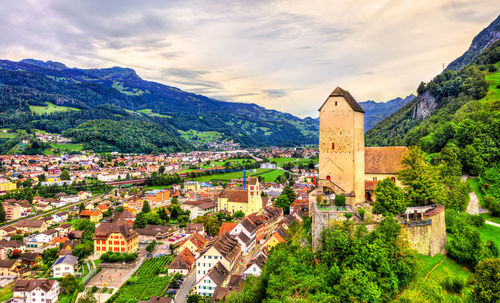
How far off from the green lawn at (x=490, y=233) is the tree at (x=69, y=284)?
1535 inches

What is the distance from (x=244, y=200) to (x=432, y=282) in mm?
43568

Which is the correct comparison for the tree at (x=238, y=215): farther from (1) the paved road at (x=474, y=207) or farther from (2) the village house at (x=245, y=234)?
(1) the paved road at (x=474, y=207)

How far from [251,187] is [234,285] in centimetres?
2756

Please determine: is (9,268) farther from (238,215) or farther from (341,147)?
(341,147)

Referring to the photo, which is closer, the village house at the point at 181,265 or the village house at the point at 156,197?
the village house at the point at 181,265

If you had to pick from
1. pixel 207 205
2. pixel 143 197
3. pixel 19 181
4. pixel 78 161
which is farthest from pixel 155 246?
pixel 78 161

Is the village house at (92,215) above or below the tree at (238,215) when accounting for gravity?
below

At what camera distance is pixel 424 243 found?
18047 millimetres

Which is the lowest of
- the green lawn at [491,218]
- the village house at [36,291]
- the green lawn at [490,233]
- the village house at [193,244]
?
the village house at [36,291]

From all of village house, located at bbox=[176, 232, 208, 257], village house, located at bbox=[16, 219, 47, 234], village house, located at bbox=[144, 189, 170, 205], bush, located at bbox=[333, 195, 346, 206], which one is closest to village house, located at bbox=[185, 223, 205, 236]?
village house, located at bbox=[176, 232, 208, 257]

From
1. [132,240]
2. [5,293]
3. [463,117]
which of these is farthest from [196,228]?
[463,117]

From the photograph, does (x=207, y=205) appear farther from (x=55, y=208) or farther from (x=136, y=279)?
(x=55, y=208)

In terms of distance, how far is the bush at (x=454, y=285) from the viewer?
14812 mm

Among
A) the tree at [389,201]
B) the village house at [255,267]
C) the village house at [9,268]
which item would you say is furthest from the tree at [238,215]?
the tree at [389,201]
